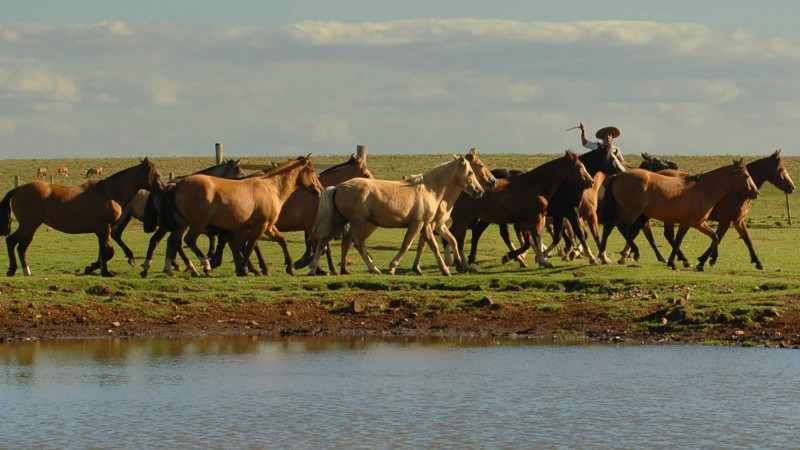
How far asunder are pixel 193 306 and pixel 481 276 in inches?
183

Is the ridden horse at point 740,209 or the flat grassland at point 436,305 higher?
the ridden horse at point 740,209

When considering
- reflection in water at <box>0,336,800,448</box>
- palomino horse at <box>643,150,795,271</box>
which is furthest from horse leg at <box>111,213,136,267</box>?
palomino horse at <box>643,150,795,271</box>

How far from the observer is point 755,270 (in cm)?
2278

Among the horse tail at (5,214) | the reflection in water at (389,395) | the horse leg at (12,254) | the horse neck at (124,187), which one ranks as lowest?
the reflection in water at (389,395)

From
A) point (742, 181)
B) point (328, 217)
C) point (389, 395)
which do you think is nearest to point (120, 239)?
point (328, 217)

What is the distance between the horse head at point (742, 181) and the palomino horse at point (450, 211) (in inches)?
168

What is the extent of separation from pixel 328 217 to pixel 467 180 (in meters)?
2.41

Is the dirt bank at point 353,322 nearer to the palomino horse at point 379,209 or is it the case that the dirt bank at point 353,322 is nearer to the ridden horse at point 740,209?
the palomino horse at point 379,209

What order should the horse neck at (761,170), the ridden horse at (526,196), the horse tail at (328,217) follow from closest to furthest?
1. the horse tail at (328,217)
2. the ridden horse at (526,196)
3. the horse neck at (761,170)

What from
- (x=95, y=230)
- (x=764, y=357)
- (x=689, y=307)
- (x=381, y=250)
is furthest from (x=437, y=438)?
(x=381, y=250)

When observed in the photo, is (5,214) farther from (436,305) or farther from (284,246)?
(436,305)

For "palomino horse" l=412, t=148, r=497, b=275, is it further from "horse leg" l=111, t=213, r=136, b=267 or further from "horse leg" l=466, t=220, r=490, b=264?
"horse leg" l=111, t=213, r=136, b=267

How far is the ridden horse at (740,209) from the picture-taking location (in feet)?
76.8

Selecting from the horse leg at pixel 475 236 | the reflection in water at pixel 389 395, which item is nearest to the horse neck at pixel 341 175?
the horse leg at pixel 475 236
